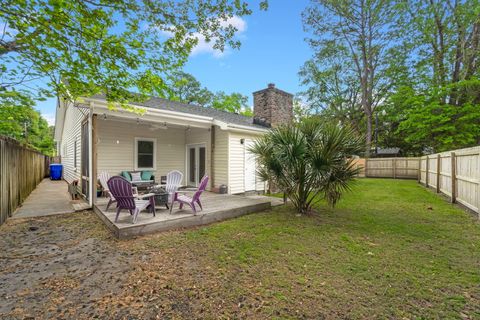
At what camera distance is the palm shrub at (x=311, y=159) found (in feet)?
17.7

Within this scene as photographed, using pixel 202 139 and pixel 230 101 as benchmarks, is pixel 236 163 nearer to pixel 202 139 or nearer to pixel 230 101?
pixel 202 139

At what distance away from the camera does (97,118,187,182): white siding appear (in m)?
8.53

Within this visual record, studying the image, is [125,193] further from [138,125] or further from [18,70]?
[138,125]

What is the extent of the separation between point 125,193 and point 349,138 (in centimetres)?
528

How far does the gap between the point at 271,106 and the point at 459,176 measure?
26.9ft

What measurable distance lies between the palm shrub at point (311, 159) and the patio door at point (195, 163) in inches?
181


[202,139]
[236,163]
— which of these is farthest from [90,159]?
[236,163]

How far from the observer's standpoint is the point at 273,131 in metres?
6.28

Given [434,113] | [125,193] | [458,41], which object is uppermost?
[458,41]

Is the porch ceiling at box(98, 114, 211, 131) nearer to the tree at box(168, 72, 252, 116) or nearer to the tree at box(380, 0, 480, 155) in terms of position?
the tree at box(380, 0, 480, 155)

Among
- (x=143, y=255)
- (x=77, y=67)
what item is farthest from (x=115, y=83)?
(x=143, y=255)

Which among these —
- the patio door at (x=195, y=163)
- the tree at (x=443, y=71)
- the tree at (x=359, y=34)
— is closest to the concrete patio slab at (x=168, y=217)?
the patio door at (x=195, y=163)

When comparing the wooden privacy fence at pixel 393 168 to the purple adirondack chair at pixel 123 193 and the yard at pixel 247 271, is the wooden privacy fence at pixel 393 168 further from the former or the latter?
the purple adirondack chair at pixel 123 193

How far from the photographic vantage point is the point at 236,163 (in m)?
9.24
